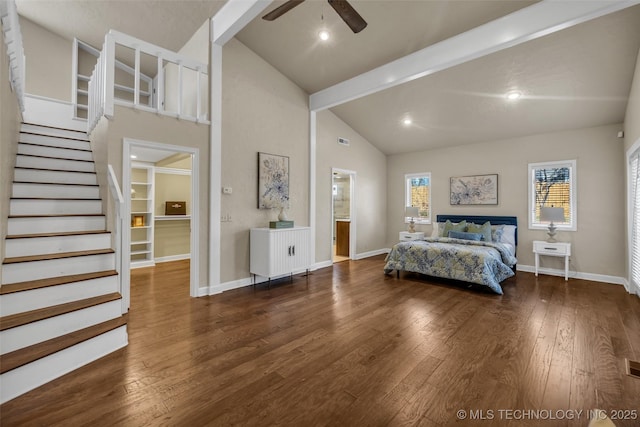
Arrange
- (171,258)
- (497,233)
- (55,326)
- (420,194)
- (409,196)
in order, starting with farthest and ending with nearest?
(409,196) → (420,194) → (171,258) → (497,233) → (55,326)

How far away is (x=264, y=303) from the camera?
3.73 m

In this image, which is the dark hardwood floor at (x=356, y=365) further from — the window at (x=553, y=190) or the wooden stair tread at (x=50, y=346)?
the window at (x=553, y=190)

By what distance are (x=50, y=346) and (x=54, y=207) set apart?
169 cm

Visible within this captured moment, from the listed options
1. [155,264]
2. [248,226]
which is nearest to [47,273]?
[248,226]

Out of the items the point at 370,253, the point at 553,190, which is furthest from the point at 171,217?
the point at 553,190

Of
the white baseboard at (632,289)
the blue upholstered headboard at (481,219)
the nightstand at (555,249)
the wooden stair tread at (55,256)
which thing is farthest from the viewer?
the blue upholstered headboard at (481,219)

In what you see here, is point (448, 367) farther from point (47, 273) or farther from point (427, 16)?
point (427, 16)

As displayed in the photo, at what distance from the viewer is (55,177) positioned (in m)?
3.43

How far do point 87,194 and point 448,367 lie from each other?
4.23 meters

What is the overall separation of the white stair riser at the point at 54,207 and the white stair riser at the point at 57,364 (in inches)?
63.1

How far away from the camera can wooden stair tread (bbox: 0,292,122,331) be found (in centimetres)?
200

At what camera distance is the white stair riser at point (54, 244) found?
2494 millimetres

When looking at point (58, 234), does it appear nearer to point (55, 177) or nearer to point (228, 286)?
point (55, 177)

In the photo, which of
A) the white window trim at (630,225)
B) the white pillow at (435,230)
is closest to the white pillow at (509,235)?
→ the white pillow at (435,230)
